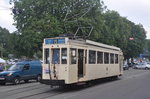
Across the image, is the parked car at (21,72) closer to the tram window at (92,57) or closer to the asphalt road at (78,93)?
the asphalt road at (78,93)

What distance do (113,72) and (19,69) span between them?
7.84 m

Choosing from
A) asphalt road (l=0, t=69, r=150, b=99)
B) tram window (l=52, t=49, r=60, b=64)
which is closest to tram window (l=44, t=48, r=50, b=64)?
tram window (l=52, t=49, r=60, b=64)

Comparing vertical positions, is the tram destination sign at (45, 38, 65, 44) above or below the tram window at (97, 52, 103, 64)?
above

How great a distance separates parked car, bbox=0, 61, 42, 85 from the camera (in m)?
20.0

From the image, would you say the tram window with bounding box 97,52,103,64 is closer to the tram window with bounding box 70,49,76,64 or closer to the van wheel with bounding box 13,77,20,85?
the tram window with bounding box 70,49,76,64

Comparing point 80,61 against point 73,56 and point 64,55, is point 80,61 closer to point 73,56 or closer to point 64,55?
point 73,56

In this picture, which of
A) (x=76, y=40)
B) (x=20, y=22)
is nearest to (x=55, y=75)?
(x=76, y=40)

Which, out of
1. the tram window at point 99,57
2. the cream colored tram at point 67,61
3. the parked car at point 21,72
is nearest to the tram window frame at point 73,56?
the cream colored tram at point 67,61

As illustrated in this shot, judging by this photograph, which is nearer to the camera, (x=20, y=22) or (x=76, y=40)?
(x=76, y=40)

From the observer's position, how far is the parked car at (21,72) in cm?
2003

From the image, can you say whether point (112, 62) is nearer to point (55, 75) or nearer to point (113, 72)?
point (113, 72)

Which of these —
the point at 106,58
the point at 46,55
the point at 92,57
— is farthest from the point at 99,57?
the point at 46,55

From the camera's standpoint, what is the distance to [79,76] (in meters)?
16.0

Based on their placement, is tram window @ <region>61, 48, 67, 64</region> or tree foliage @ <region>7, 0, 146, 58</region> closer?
tram window @ <region>61, 48, 67, 64</region>
